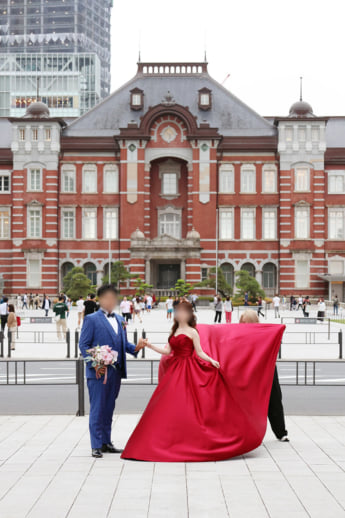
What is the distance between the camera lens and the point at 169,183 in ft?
199

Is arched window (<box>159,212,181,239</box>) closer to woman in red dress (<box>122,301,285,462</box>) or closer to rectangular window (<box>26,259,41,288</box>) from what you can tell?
rectangular window (<box>26,259,41,288</box>)

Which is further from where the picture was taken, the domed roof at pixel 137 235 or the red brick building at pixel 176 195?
the red brick building at pixel 176 195

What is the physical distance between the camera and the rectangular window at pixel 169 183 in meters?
60.6

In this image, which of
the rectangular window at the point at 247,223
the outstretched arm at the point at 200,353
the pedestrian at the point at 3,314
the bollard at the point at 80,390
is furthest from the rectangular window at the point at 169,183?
the outstretched arm at the point at 200,353

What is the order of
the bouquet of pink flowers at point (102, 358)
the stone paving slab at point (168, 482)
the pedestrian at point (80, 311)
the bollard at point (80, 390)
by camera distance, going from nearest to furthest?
1. the stone paving slab at point (168, 482)
2. the bouquet of pink flowers at point (102, 358)
3. the bollard at point (80, 390)
4. the pedestrian at point (80, 311)

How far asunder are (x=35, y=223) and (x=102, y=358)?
52214mm

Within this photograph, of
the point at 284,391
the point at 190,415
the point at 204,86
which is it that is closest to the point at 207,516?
the point at 190,415

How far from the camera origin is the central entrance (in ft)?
197

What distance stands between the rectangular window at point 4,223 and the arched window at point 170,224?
11869 millimetres

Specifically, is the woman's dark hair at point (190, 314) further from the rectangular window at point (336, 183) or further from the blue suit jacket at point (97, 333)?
the rectangular window at point (336, 183)

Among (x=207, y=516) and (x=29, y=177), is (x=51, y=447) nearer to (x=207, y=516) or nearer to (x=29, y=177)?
(x=207, y=516)

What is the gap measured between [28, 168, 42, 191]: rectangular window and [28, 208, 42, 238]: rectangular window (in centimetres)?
175

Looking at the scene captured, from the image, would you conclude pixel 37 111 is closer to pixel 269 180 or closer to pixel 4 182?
pixel 4 182

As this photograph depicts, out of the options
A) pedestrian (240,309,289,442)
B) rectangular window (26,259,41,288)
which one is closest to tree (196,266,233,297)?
rectangular window (26,259,41,288)
